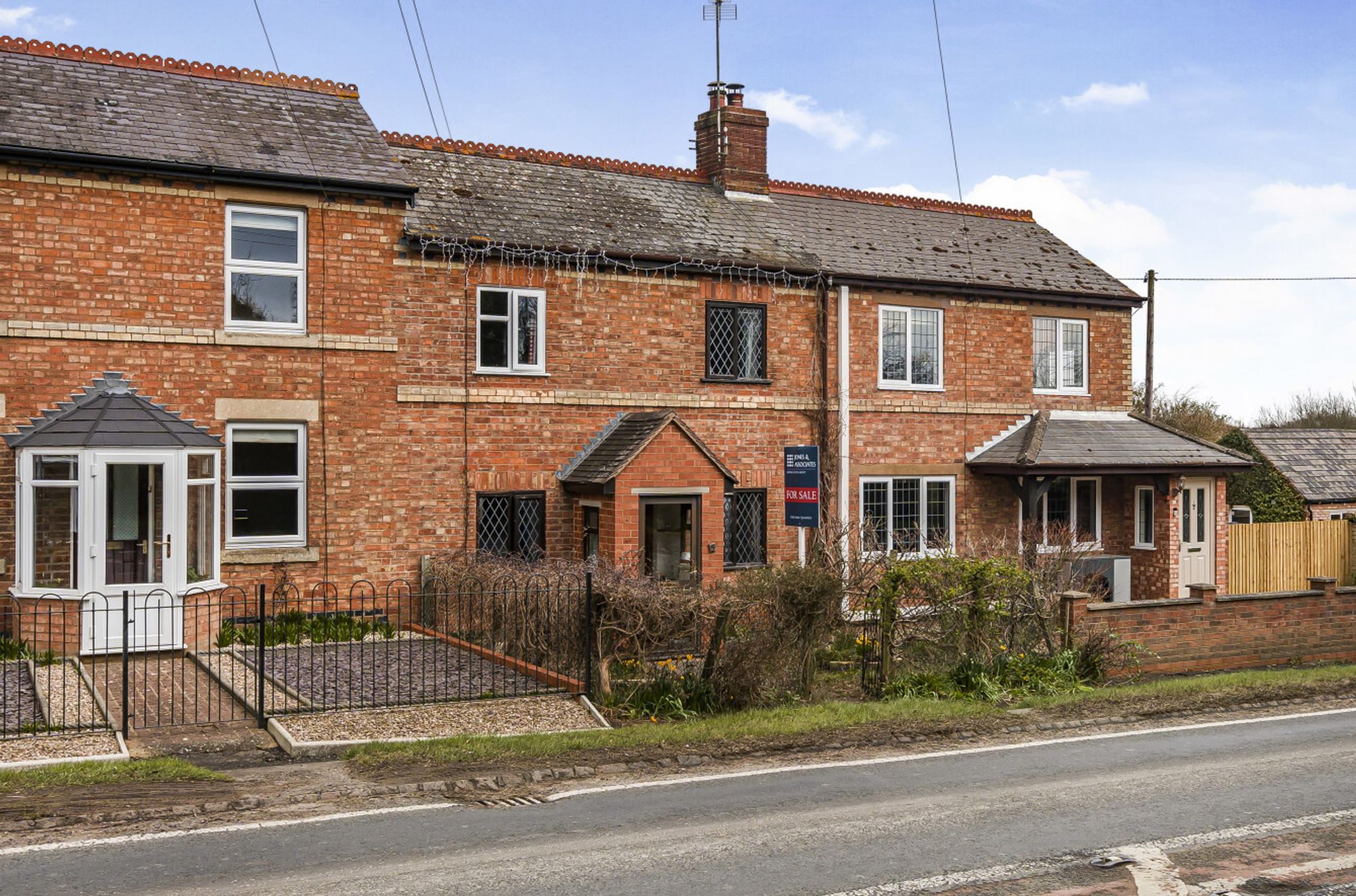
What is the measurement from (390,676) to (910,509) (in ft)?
37.6

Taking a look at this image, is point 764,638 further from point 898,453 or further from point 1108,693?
point 898,453

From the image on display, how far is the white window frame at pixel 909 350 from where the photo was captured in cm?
2214

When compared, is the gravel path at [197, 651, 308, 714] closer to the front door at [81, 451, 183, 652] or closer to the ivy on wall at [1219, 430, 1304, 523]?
the front door at [81, 451, 183, 652]

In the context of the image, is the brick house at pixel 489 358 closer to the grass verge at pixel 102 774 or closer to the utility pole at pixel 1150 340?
the grass verge at pixel 102 774

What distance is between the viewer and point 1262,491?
27.6 meters

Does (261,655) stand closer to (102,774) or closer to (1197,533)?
(102,774)

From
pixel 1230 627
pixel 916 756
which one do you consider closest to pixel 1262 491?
pixel 1230 627

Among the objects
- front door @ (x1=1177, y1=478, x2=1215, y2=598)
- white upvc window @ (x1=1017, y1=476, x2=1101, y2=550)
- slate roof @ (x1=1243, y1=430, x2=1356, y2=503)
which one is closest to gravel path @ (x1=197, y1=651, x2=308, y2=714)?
white upvc window @ (x1=1017, y1=476, x2=1101, y2=550)

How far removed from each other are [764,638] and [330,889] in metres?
6.29

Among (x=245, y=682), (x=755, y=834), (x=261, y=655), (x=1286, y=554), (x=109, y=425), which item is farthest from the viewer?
(x=1286, y=554)

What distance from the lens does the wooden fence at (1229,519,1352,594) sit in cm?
2431

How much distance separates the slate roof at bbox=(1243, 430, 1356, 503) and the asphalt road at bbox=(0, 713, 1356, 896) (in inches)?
704

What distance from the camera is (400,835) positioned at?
326 inches

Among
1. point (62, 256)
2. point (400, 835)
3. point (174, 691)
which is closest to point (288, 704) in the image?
point (174, 691)
